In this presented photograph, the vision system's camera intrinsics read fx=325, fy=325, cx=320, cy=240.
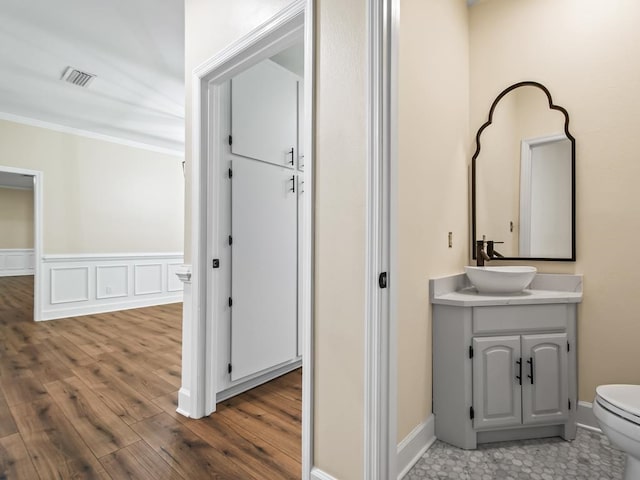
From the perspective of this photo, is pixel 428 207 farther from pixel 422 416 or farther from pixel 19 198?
pixel 19 198

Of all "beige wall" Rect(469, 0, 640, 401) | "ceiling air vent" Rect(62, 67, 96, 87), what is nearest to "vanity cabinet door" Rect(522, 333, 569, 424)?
"beige wall" Rect(469, 0, 640, 401)

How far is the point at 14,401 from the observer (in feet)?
7.13

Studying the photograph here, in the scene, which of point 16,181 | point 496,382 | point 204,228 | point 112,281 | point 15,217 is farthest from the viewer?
point 15,217

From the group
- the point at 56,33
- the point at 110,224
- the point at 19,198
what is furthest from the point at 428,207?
the point at 19,198

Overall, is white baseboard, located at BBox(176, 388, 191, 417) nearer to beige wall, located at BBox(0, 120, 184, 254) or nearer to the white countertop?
the white countertop

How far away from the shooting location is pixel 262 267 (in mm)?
A: 2484

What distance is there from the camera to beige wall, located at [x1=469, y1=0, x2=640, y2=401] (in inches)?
70.0

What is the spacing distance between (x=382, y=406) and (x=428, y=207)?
104cm

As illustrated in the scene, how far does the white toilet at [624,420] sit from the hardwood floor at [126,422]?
130 centimetres

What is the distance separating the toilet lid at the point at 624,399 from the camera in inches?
46.5

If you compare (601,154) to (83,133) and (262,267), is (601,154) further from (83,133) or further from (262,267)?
(83,133)

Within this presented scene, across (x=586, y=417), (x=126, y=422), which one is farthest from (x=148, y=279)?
(x=586, y=417)

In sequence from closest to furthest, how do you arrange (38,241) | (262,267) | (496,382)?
1. (496,382)
2. (262,267)
3. (38,241)

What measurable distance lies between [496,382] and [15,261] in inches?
448
